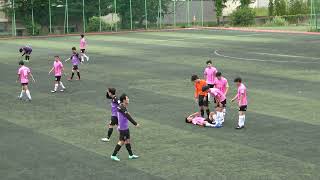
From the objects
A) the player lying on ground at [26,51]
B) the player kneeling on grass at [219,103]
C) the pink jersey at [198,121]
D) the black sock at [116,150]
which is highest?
the player lying on ground at [26,51]

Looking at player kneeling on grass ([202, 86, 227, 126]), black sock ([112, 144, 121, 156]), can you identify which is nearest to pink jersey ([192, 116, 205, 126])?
player kneeling on grass ([202, 86, 227, 126])

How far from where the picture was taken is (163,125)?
1998 cm

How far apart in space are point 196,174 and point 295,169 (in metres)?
2.58

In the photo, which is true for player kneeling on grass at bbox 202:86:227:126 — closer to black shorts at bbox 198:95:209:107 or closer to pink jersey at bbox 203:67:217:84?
black shorts at bbox 198:95:209:107

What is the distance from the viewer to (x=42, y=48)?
5212 centimetres

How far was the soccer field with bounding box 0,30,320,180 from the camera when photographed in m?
14.8

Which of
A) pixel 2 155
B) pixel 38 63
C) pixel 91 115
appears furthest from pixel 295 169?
pixel 38 63

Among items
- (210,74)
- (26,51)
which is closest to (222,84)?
(210,74)

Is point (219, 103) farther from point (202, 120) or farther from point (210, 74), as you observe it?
point (210, 74)

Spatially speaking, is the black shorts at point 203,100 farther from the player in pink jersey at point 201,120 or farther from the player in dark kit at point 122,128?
the player in dark kit at point 122,128

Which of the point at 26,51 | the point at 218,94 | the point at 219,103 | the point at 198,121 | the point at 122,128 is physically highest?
the point at 26,51

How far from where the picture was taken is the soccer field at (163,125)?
48.5ft

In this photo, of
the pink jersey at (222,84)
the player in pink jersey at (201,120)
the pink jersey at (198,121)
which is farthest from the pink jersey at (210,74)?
the pink jersey at (198,121)

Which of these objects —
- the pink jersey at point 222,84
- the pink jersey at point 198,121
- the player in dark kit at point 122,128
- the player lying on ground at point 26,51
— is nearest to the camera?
the player in dark kit at point 122,128
